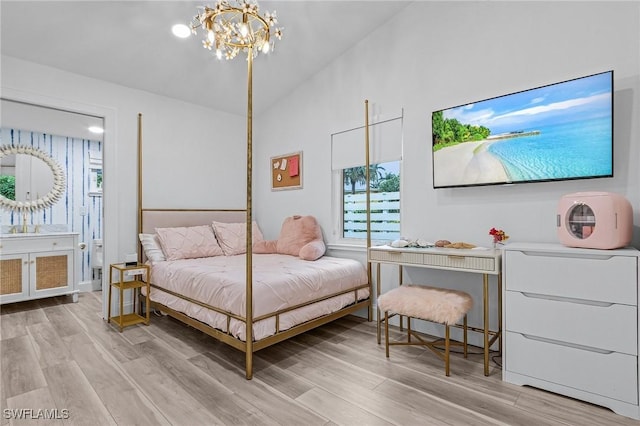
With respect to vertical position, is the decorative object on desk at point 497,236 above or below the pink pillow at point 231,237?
above

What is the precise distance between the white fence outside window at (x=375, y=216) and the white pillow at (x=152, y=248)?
1.98 meters

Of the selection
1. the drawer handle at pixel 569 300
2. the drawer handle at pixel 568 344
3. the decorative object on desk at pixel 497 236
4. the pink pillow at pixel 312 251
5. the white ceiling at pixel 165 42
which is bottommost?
the drawer handle at pixel 568 344

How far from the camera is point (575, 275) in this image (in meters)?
1.85

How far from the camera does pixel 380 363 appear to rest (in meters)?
2.34

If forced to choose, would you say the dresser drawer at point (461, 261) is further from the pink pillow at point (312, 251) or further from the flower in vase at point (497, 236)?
the pink pillow at point (312, 251)

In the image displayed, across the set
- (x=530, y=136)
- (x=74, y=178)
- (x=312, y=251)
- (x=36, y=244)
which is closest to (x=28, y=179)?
(x=74, y=178)

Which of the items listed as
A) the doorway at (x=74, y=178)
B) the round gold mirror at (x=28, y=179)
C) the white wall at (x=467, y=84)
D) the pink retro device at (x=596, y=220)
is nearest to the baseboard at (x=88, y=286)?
the doorway at (x=74, y=178)

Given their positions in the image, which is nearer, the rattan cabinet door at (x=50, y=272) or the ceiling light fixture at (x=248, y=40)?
the ceiling light fixture at (x=248, y=40)

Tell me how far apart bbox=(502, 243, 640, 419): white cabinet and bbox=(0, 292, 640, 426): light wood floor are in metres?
0.11

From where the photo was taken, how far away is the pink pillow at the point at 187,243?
3338 millimetres

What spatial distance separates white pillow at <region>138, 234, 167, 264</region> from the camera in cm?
331

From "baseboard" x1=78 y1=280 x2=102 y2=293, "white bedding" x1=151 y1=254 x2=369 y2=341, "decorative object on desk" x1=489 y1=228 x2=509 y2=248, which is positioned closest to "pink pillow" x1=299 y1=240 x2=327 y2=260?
"white bedding" x1=151 y1=254 x2=369 y2=341

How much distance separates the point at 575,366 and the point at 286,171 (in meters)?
3.30

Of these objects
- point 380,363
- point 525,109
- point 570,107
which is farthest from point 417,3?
point 380,363
